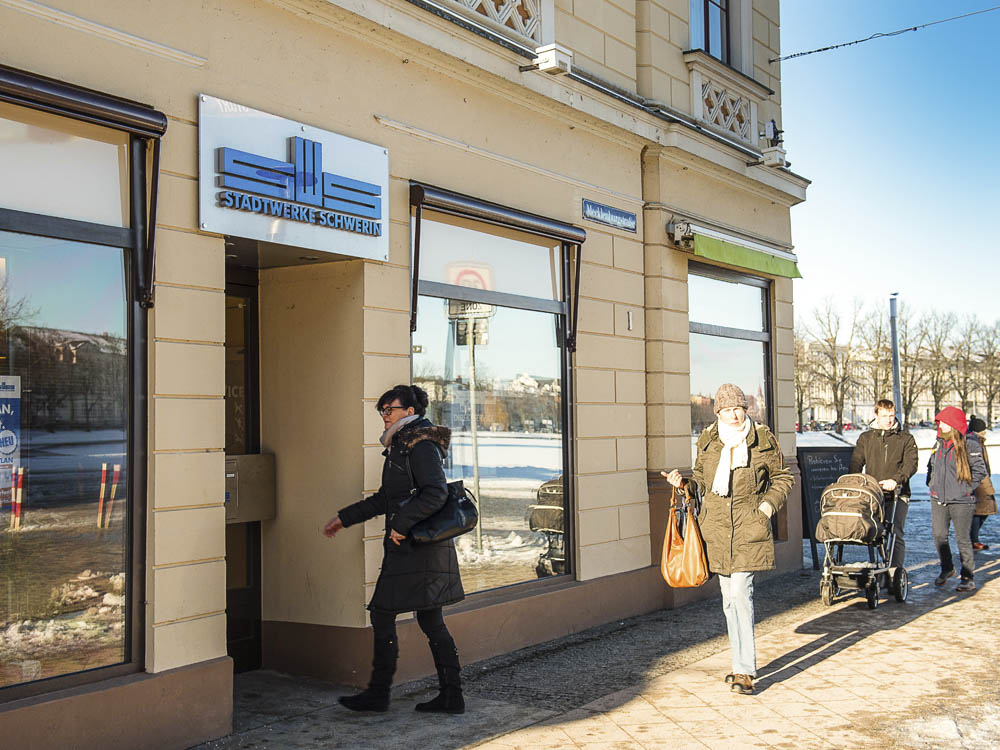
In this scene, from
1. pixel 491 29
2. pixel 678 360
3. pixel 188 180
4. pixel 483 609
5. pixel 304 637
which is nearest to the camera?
pixel 188 180

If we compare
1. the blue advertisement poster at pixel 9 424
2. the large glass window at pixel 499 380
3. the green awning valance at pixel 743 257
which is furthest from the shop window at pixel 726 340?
the blue advertisement poster at pixel 9 424

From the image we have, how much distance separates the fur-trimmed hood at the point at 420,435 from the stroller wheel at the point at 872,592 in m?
4.77

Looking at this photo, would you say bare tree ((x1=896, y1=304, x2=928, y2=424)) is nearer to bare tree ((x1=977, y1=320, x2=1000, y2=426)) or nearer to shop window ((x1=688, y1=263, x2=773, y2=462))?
bare tree ((x1=977, y1=320, x2=1000, y2=426))

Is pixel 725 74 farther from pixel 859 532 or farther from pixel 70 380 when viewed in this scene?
pixel 70 380

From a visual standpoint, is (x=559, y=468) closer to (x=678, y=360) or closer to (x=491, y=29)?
(x=678, y=360)

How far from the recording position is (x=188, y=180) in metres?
5.33

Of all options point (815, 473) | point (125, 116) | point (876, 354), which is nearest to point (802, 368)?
point (876, 354)

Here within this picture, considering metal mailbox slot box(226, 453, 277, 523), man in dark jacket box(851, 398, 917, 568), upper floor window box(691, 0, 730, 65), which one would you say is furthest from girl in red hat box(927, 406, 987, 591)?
metal mailbox slot box(226, 453, 277, 523)

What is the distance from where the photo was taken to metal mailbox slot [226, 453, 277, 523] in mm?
6492

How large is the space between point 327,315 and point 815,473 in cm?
670

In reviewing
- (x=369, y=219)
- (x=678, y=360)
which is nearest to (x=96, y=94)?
(x=369, y=219)

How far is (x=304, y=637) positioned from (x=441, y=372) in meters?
2.00

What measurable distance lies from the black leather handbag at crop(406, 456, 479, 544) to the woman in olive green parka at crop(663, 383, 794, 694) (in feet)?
4.14

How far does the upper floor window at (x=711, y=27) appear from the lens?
10.4m
